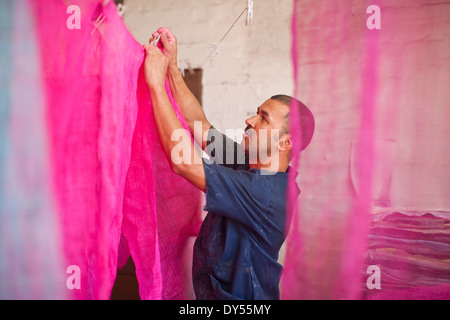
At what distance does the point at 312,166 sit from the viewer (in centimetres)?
89

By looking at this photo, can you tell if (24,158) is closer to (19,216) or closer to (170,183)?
(19,216)

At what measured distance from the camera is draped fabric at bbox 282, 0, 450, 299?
834 mm

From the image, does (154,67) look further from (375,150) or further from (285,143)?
(375,150)

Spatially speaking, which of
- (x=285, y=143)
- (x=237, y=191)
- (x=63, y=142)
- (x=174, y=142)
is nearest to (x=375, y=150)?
(x=285, y=143)

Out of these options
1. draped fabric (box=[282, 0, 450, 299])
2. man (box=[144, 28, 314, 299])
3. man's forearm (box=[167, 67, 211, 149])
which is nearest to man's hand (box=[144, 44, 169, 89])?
man (box=[144, 28, 314, 299])

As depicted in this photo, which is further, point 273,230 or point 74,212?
point 273,230

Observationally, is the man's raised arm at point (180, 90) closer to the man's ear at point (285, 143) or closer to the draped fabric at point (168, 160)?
the draped fabric at point (168, 160)

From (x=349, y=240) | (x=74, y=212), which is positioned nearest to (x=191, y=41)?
(x=74, y=212)

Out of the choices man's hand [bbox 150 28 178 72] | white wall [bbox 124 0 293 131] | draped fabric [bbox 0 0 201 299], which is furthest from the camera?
white wall [bbox 124 0 293 131]

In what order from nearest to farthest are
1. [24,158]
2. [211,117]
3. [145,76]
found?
[24,158] < [145,76] < [211,117]

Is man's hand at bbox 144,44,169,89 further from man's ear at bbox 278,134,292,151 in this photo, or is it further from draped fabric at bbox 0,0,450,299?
man's ear at bbox 278,134,292,151

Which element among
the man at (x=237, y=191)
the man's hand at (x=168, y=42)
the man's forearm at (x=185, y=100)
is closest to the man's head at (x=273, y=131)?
the man at (x=237, y=191)

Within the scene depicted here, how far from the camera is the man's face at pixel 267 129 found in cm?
93

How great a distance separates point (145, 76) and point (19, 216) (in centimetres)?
41
